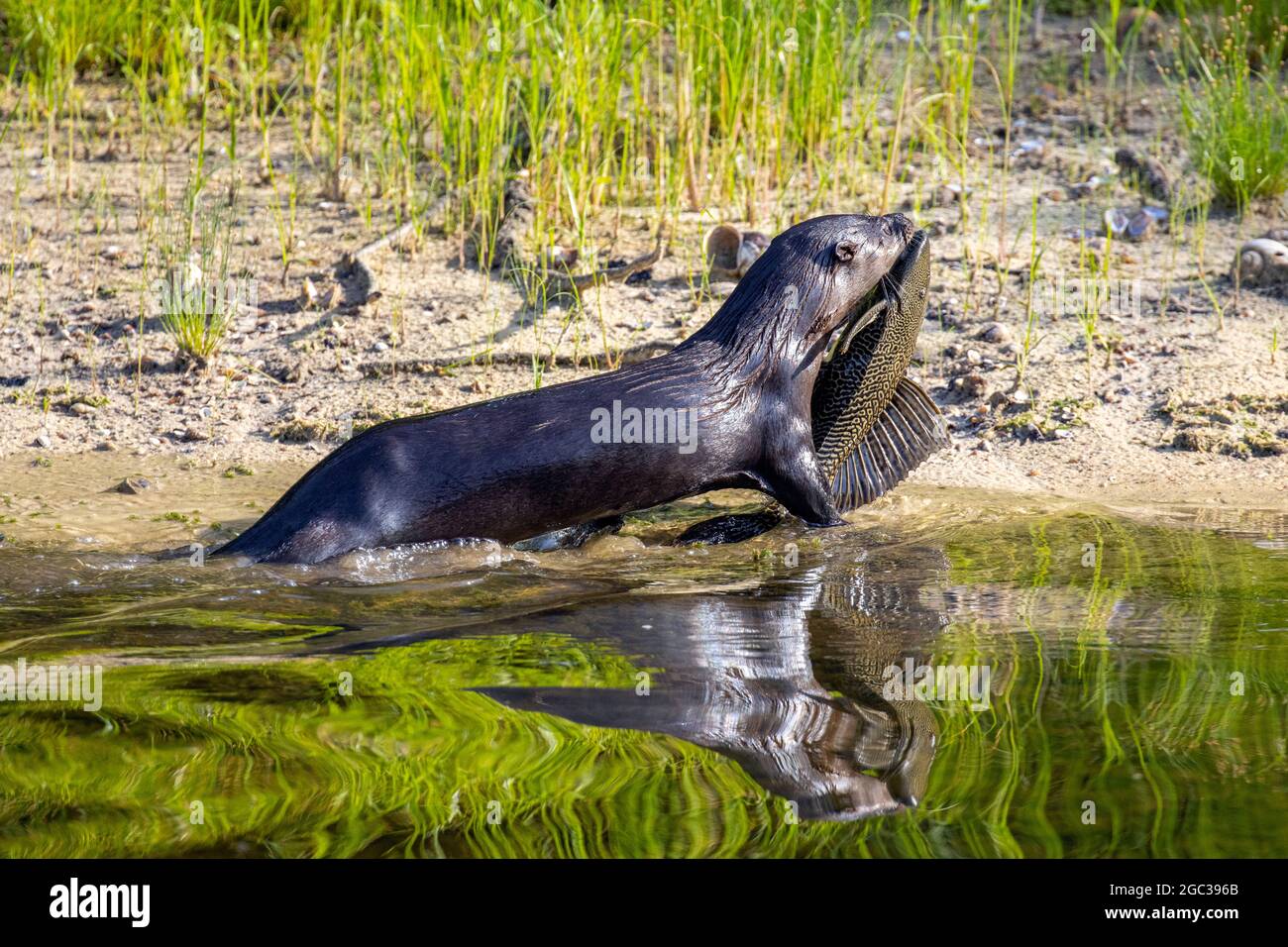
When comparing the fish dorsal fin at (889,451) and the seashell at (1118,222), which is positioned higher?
the seashell at (1118,222)

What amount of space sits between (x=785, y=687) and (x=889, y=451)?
189 centimetres

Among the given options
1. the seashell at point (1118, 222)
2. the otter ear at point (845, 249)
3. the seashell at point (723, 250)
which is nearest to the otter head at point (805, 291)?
the otter ear at point (845, 249)

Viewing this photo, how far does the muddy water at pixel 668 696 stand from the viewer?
2.29 m

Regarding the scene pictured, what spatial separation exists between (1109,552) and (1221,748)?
159cm

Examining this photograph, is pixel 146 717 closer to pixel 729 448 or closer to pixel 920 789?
pixel 920 789

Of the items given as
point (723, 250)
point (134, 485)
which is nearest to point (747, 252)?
point (723, 250)

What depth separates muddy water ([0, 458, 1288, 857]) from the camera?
2285 millimetres

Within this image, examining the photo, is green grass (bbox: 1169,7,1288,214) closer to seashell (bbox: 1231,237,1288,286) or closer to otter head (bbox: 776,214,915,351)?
seashell (bbox: 1231,237,1288,286)

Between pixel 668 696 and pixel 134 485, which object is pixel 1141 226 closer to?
pixel 134 485

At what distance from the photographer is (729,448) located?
430cm

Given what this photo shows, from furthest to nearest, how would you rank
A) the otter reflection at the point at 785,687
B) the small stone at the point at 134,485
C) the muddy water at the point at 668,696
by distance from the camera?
the small stone at the point at 134,485 → the otter reflection at the point at 785,687 → the muddy water at the point at 668,696

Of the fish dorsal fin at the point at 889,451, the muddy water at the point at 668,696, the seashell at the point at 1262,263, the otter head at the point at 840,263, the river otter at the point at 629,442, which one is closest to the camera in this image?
the muddy water at the point at 668,696

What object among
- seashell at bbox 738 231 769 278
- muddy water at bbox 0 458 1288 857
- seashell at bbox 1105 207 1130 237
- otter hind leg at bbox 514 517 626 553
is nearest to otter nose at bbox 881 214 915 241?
muddy water at bbox 0 458 1288 857

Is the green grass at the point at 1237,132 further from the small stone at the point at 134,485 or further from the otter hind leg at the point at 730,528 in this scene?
the small stone at the point at 134,485
